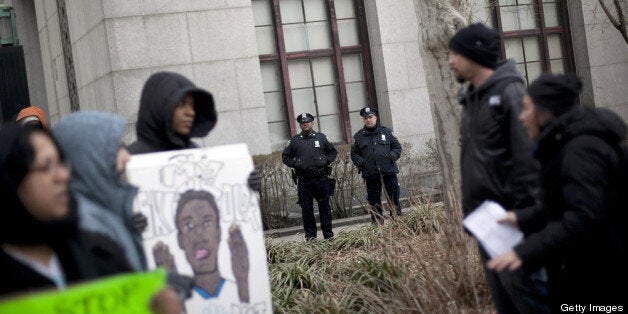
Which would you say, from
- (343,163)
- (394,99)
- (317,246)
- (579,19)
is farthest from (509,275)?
(579,19)

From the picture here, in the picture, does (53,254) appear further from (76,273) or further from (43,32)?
(43,32)

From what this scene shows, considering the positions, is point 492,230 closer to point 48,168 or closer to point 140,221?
point 140,221

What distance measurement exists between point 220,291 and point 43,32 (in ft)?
64.5

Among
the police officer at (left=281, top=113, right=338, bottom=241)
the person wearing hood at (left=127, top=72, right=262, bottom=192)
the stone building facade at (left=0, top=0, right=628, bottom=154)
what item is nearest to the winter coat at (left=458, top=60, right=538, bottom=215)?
the person wearing hood at (left=127, top=72, right=262, bottom=192)

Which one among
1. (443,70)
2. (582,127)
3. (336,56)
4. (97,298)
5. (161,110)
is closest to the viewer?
(97,298)

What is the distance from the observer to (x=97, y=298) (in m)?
2.70

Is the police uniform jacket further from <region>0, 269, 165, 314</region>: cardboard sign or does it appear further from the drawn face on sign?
<region>0, 269, 165, 314</region>: cardboard sign

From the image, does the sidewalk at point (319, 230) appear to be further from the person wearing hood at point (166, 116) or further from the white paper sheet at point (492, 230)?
the white paper sheet at point (492, 230)

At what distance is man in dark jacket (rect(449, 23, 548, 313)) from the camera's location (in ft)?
15.6

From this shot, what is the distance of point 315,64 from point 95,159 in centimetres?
1631

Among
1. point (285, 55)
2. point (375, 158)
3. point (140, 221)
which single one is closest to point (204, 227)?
point (140, 221)

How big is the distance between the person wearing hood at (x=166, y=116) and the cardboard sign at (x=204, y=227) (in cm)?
15

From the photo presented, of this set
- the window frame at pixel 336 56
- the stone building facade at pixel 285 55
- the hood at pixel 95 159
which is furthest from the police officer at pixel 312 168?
the hood at pixel 95 159

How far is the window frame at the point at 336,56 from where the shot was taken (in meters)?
19.6
